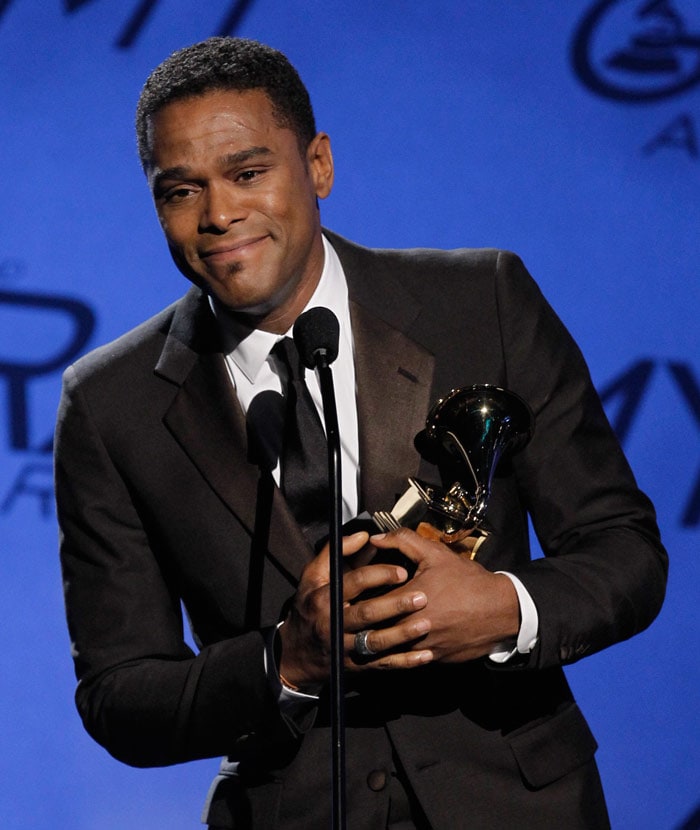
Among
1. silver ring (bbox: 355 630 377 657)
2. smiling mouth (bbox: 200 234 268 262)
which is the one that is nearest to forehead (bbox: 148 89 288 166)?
smiling mouth (bbox: 200 234 268 262)

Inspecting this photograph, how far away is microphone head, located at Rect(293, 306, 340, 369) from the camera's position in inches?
61.4

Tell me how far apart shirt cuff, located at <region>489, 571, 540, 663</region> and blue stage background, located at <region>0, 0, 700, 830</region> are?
1523 mm

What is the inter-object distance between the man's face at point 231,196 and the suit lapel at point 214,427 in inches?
4.5

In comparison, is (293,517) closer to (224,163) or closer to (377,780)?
(377,780)

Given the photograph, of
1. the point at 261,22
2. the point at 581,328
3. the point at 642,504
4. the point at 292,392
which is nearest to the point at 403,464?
the point at 292,392

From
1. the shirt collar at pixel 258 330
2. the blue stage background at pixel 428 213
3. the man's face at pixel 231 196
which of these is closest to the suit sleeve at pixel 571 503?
the shirt collar at pixel 258 330

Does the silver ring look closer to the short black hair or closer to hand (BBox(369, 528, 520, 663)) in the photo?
hand (BBox(369, 528, 520, 663))

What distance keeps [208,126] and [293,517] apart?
575mm

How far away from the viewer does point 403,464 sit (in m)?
1.90

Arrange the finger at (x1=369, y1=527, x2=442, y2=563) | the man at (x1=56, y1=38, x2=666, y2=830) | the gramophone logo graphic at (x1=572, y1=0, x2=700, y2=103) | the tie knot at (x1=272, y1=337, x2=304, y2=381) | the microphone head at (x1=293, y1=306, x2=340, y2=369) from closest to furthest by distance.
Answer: the microphone head at (x1=293, y1=306, x2=340, y2=369), the finger at (x1=369, y1=527, x2=442, y2=563), the man at (x1=56, y1=38, x2=666, y2=830), the tie knot at (x1=272, y1=337, x2=304, y2=381), the gramophone logo graphic at (x1=572, y1=0, x2=700, y2=103)

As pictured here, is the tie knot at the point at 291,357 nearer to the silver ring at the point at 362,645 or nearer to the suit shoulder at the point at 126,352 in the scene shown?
the suit shoulder at the point at 126,352

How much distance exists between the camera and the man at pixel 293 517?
1.78 m

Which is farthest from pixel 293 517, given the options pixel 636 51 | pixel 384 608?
pixel 636 51

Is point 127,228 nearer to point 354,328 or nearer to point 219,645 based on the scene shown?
point 354,328
